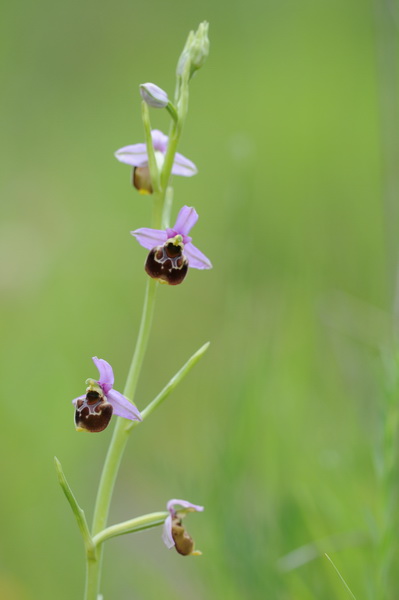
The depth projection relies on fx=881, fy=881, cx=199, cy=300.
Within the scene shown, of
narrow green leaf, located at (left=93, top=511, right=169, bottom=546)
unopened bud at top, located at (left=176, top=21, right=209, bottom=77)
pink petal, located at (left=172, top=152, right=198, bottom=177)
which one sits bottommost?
narrow green leaf, located at (left=93, top=511, right=169, bottom=546)

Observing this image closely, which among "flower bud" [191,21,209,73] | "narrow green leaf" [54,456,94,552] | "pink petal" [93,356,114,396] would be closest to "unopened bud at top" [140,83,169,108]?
"flower bud" [191,21,209,73]

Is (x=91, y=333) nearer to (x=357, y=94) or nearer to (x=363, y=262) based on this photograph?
(x=363, y=262)

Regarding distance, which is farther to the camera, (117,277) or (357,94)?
(357,94)

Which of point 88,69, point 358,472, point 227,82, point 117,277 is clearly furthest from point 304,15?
point 358,472

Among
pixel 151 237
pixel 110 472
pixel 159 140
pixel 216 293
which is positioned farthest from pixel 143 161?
pixel 216 293

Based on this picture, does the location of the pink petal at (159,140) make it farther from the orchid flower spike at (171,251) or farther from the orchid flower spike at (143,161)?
the orchid flower spike at (171,251)

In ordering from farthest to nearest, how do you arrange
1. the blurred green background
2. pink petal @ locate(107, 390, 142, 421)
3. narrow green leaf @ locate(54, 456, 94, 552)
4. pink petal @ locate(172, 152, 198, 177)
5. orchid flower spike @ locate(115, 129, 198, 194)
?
the blurred green background → pink petal @ locate(172, 152, 198, 177) → orchid flower spike @ locate(115, 129, 198, 194) → pink petal @ locate(107, 390, 142, 421) → narrow green leaf @ locate(54, 456, 94, 552)

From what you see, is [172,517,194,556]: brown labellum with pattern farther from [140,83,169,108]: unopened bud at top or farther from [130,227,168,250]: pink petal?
[140,83,169,108]: unopened bud at top
